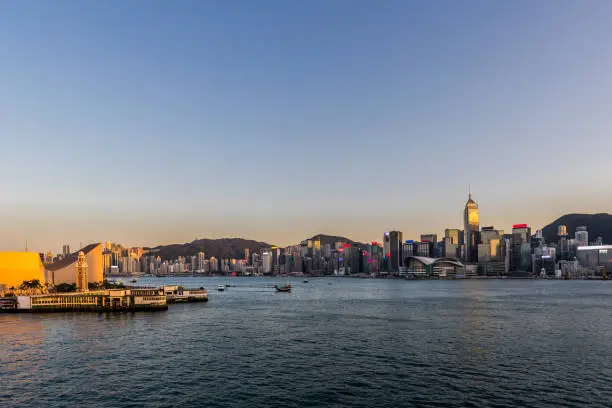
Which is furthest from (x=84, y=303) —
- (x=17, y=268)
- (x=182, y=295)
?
(x=17, y=268)

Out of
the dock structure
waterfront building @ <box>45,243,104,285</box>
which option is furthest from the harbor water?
waterfront building @ <box>45,243,104,285</box>

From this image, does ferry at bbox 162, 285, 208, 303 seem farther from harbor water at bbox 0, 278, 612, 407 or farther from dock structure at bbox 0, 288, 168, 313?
harbor water at bbox 0, 278, 612, 407

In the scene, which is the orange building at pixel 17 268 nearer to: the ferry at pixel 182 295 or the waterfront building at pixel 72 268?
the waterfront building at pixel 72 268

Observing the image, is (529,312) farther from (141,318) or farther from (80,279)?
(80,279)

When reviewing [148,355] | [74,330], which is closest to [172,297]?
[74,330]

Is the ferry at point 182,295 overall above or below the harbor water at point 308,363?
below

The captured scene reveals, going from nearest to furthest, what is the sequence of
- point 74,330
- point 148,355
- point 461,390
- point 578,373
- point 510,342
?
point 461,390 < point 578,373 < point 148,355 < point 510,342 < point 74,330

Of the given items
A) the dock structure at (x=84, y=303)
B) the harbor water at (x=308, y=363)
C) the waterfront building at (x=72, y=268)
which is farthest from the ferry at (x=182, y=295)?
the waterfront building at (x=72, y=268)

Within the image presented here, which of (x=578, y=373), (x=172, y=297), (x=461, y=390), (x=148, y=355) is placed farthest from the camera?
(x=172, y=297)
